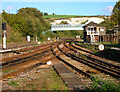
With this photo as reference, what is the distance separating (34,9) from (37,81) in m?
57.1

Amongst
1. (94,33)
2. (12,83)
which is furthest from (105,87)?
(94,33)

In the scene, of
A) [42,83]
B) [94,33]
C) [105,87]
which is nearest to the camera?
[105,87]

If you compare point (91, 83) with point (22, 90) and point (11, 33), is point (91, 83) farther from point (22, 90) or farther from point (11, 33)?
point (11, 33)

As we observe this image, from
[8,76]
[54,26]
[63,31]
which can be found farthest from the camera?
[63,31]

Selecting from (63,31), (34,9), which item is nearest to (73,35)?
(63,31)

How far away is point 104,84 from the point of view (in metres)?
6.94

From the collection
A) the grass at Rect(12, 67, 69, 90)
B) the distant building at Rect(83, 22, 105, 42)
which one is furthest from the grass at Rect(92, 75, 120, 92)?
the distant building at Rect(83, 22, 105, 42)

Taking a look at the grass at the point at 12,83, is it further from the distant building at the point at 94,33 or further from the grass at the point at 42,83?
the distant building at the point at 94,33

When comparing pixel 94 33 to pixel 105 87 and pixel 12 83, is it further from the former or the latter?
pixel 12 83

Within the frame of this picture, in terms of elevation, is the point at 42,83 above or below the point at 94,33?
below

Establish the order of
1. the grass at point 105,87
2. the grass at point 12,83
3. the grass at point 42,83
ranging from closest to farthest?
the grass at point 105,87
the grass at point 42,83
the grass at point 12,83

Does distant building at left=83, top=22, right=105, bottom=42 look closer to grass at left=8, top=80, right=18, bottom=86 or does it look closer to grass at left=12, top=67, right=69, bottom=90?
grass at left=12, top=67, right=69, bottom=90

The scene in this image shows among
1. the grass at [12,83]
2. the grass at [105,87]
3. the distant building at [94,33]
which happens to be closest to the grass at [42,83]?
the grass at [12,83]

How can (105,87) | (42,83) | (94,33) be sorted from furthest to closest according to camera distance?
(94,33), (42,83), (105,87)
